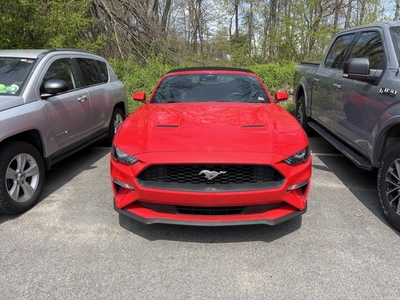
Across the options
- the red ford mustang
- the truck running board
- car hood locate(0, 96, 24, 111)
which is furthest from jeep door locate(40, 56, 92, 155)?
the truck running board

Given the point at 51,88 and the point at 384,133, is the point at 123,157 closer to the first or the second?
the point at 51,88

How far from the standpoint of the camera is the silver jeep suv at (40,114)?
3.39 m

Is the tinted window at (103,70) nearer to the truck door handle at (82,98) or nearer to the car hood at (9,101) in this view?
the truck door handle at (82,98)

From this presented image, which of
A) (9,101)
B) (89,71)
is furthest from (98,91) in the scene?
(9,101)

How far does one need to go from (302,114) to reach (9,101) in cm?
526

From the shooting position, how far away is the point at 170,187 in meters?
2.72

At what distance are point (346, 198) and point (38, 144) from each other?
3.77 meters

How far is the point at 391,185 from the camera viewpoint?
3230mm

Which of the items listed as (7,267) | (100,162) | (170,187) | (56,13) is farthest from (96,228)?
(56,13)

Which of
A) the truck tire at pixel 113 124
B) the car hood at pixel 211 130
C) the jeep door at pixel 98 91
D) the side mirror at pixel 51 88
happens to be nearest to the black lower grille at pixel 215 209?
the car hood at pixel 211 130

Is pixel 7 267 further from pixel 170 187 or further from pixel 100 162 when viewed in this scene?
pixel 100 162

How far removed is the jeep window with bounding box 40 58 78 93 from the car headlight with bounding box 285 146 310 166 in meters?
3.10

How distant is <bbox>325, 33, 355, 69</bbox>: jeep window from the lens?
503 centimetres

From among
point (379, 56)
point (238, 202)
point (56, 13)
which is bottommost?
point (238, 202)
